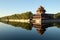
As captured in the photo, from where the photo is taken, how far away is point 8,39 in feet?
67.5

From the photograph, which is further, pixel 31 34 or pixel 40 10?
pixel 40 10

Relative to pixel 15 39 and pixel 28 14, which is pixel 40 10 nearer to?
pixel 28 14

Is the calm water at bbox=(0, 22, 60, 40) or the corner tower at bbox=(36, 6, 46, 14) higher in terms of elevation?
the corner tower at bbox=(36, 6, 46, 14)

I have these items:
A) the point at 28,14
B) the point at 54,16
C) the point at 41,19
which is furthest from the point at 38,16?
the point at 28,14

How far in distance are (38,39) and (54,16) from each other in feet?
212

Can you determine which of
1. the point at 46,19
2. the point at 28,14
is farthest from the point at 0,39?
the point at 28,14

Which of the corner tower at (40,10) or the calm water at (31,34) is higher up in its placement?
the corner tower at (40,10)

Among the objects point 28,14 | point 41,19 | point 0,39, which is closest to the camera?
point 0,39

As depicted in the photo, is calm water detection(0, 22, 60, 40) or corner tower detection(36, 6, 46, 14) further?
corner tower detection(36, 6, 46, 14)

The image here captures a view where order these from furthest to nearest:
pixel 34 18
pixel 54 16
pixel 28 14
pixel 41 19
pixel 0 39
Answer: pixel 28 14
pixel 54 16
pixel 34 18
pixel 41 19
pixel 0 39

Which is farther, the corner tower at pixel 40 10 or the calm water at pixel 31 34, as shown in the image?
the corner tower at pixel 40 10

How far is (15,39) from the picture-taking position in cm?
2041

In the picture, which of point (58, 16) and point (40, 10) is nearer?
point (40, 10)

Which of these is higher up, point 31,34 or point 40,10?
point 40,10
